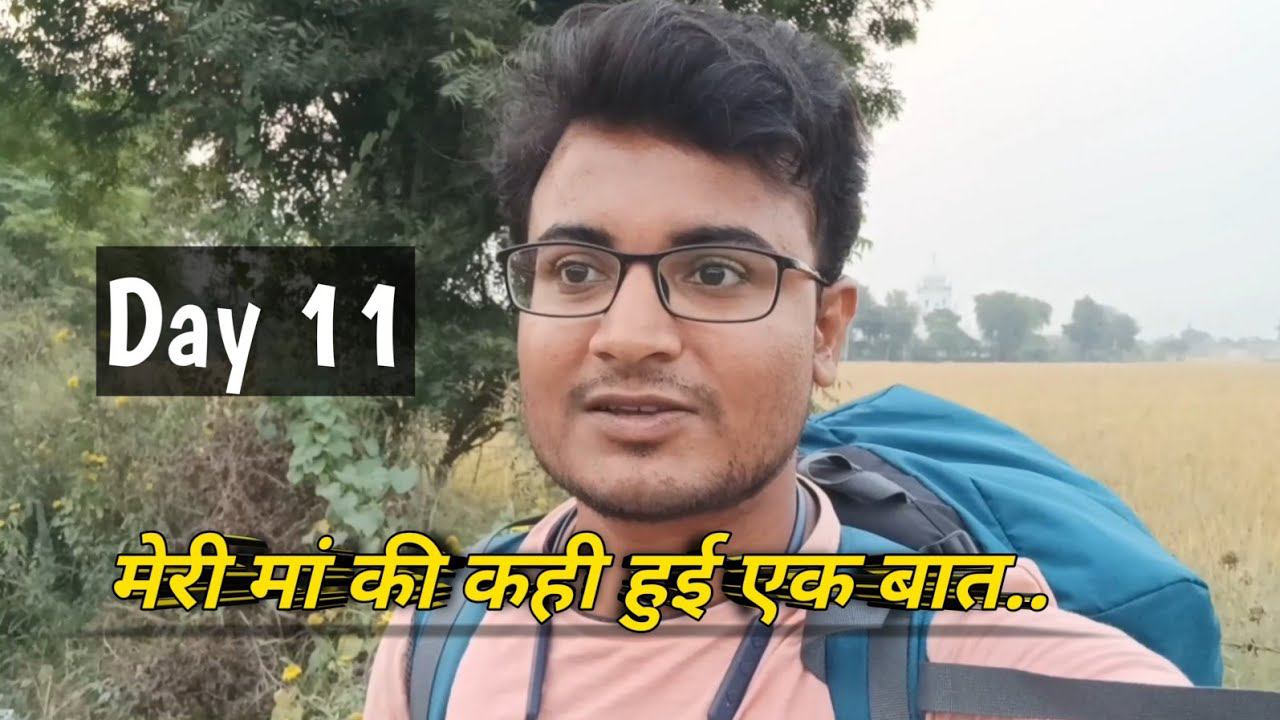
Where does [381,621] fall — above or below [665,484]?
below

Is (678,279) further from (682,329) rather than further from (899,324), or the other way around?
(899,324)

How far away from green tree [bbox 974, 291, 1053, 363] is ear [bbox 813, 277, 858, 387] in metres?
0.33

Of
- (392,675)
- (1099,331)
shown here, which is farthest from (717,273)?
(1099,331)

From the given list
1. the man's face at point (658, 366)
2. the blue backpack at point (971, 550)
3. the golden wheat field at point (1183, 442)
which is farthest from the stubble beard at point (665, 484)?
the golden wheat field at point (1183, 442)

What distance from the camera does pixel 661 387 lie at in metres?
0.54

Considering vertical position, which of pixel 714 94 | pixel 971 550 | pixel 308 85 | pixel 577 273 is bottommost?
pixel 971 550

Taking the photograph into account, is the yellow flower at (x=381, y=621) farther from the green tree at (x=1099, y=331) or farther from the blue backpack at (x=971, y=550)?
the green tree at (x=1099, y=331)

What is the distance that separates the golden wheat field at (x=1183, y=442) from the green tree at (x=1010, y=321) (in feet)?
0.07

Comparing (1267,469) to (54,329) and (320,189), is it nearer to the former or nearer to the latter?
(320,189)

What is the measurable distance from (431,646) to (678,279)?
0.35 m

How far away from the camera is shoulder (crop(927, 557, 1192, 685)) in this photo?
0.52m

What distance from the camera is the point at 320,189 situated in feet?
3.54

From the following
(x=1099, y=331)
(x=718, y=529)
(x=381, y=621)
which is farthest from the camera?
(x=381, y=621)

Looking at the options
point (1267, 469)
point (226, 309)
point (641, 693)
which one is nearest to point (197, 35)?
point (226, 309)
